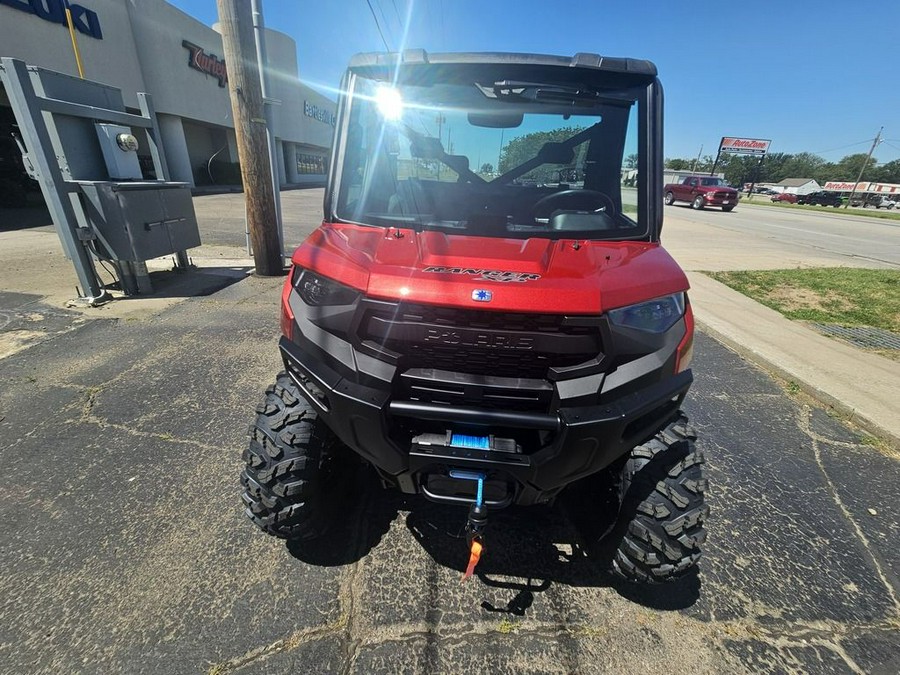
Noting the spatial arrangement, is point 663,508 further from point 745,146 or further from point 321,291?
point 745,146

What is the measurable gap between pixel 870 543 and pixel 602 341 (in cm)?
223

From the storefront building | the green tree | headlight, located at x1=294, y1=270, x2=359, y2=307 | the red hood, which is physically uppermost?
the storefront building

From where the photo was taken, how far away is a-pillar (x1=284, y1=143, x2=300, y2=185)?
3253cm

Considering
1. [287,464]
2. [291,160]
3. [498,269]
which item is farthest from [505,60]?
[291,160]

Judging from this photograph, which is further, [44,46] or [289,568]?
[44,46]

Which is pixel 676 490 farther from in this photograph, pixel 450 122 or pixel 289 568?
pixel 450 122

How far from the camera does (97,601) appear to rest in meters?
1.79

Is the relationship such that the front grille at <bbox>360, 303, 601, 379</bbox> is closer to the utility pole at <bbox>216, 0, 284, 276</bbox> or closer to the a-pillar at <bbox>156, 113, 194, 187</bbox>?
the utility pole at <bbox>216, 0, 284, 276</bbox>

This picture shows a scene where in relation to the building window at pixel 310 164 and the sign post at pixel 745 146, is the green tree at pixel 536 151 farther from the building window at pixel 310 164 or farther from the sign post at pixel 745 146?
the sign post at pixel 745 146

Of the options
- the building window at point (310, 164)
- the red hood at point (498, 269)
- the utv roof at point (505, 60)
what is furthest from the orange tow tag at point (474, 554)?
the building window at point (310, 164)

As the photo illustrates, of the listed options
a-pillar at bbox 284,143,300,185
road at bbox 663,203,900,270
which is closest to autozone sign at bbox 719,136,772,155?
road at bbox 663,203,900,270

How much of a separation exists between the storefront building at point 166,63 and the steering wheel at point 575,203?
6.64 meters

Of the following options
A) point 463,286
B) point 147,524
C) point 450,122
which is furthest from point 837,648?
point 147,524

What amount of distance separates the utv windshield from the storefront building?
6017mm
